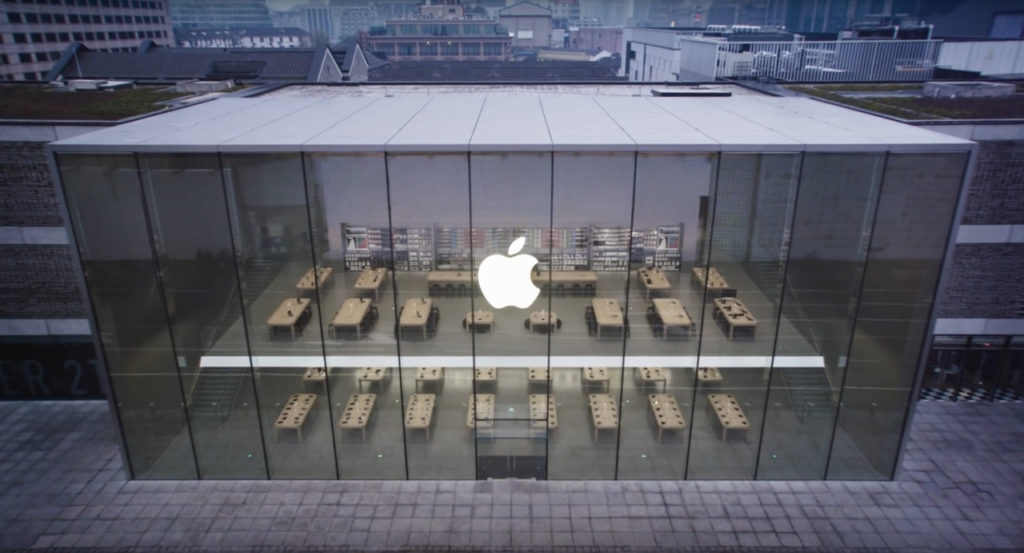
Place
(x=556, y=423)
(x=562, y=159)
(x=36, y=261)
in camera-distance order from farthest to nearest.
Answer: (x=36, y=261), (x=556, y=423), (x=562, y=159)

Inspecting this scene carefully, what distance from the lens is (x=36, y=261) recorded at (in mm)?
17875

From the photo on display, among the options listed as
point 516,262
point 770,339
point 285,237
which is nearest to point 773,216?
point 770,339

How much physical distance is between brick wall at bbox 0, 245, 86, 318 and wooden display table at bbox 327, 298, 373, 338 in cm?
970

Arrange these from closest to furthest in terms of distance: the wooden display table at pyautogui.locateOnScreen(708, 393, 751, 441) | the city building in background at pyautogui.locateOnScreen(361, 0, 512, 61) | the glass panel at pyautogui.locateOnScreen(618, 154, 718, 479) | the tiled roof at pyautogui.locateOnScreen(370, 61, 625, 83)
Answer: the glass panel at pyautogui.locateOnScreen(618, 154, 718, 479), the wooden display table at pyautogui.locateOnScreen(708, 393, 751, 441), the tiled roof at pyautogui.locateOnScreen(370, 61, 625, 83), the city building in background at pyautogui.locateOnScreen(361, 0, 512, 61)

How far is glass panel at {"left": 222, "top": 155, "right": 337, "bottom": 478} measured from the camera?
44.1ft

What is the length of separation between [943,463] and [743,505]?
21.8ft

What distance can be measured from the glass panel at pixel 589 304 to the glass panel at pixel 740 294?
2040 mm

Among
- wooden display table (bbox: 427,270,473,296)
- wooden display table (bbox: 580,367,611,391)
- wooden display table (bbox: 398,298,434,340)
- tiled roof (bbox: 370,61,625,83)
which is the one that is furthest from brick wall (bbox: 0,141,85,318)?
tiled roof (bbox: 370,61,625,83)

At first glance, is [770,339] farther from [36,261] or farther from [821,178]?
[36,261]

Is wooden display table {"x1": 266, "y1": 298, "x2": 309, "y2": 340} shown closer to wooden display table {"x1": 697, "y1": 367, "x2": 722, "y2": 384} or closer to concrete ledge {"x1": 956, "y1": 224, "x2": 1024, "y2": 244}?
wooden display table {"x1": 697, "y1": 367, "x2": 722, "y2": 384}

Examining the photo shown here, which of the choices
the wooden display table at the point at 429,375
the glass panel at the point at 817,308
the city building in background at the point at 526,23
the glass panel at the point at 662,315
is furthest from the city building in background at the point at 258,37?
the glass panel at the point at 817,308

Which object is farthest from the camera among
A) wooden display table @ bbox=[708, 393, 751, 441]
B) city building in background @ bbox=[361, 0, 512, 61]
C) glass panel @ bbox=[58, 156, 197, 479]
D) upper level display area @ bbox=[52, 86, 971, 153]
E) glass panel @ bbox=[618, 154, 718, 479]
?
city building in background @ bbox=[361, 0, 512, 61]

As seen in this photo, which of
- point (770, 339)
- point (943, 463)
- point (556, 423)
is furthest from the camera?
point (943, 463)

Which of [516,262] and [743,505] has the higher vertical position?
[516,262]
